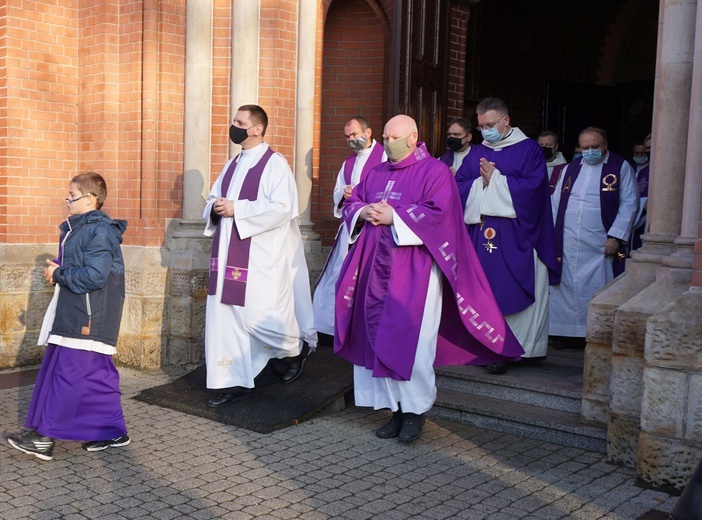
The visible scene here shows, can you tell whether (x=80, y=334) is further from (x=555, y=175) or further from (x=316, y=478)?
(x=555, y=175)

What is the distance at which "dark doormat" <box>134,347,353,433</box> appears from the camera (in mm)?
5707

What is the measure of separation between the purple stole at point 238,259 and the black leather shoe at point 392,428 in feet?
4.34

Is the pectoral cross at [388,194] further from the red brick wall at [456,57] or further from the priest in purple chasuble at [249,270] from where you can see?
the red brick wall at [456,57]

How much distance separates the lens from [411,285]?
5285 mm

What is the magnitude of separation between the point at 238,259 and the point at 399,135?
1482 mm

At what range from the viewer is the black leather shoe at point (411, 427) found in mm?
5270

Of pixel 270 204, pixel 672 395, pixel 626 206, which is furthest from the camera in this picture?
pixel 626 206

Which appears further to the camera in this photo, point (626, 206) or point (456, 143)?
point (456, 143)

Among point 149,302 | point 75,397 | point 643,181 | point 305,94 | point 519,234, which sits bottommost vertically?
point 75,397

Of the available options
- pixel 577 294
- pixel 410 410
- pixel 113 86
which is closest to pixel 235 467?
pixel 410 410

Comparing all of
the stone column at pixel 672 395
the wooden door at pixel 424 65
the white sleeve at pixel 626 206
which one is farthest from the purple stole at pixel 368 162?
the stone column at pixel 672 395

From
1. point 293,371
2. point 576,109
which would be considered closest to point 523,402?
point 293,371

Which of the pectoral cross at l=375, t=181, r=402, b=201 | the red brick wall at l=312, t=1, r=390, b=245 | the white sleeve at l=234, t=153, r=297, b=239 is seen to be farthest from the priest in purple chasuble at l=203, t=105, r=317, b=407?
the red brick wall at l=312, t=1, r=390, b=245

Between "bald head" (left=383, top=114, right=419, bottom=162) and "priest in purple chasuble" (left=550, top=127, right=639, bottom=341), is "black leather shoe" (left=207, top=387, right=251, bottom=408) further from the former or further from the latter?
"priest in purple chasuble" (left=550, top=127, right=639, bottom=341)
